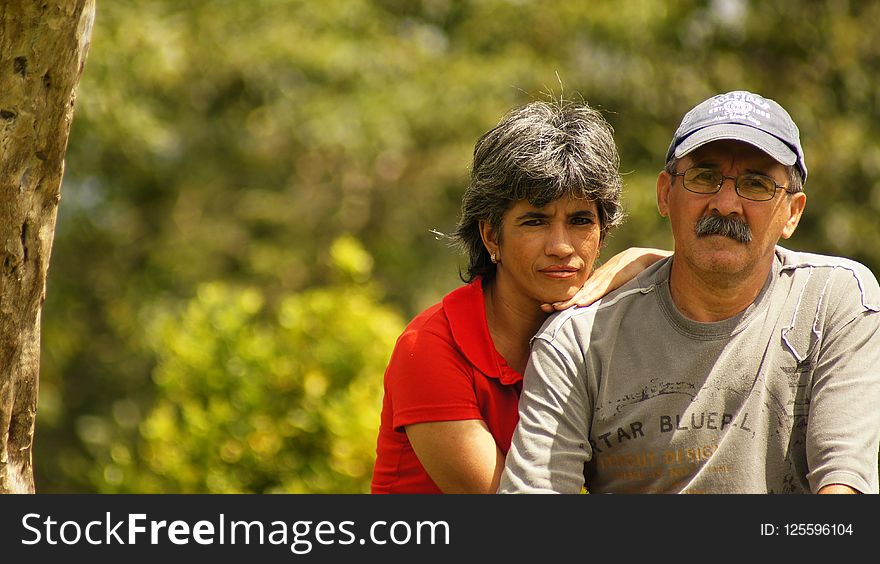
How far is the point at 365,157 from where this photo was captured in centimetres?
878

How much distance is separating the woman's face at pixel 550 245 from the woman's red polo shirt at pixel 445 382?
7.2 inches

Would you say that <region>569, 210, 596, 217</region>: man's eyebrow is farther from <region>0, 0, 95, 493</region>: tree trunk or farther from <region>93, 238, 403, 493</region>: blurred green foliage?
<region>93, 238, 403, 493</region>: blurred green foliage

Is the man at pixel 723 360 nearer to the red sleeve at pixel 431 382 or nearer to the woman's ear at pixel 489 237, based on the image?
the red sleeve at pixel 431 382

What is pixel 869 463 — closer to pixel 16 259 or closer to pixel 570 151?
pixel 570 151

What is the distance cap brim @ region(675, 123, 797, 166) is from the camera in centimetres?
298

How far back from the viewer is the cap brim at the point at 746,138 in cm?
298

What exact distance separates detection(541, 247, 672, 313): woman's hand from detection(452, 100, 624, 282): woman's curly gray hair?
0.34 ft

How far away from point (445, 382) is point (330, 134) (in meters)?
5.57

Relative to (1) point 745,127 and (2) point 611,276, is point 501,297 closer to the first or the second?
(2) point 611,276

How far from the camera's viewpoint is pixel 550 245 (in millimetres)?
3197

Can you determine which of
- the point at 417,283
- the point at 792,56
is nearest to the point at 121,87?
the point at 417,283

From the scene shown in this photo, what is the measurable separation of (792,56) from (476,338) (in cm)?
679

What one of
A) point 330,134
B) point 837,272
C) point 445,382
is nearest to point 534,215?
point 445,382

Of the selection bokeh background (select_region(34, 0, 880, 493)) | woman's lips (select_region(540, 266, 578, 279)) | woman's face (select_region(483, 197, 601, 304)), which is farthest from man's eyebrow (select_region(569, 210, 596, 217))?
bokeh background (select_region(34, 0, 880, 493))
